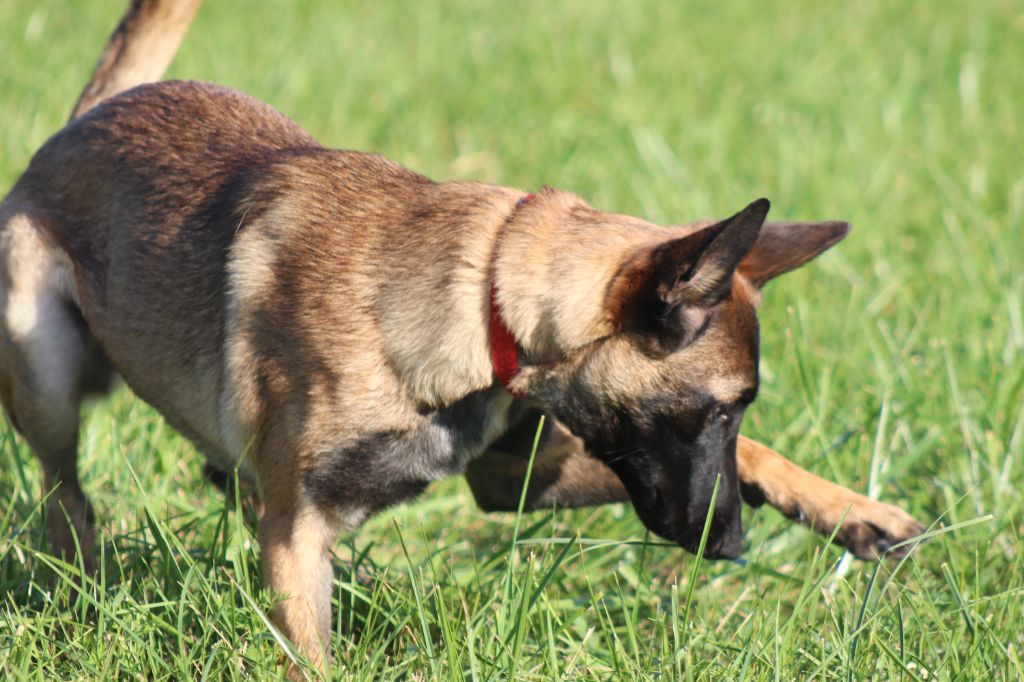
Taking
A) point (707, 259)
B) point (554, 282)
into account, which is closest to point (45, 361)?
point (554, 282)

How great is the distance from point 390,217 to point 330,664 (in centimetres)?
108

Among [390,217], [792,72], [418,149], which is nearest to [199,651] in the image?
[390,217]

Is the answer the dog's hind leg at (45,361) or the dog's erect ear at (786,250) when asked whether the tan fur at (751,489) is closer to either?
the dog's erect ear at (786,250)

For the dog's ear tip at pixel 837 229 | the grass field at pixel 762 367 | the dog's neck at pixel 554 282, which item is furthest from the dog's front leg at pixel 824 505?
the dog's neck at pixel 554 282

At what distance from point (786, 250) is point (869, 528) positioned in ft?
2.68

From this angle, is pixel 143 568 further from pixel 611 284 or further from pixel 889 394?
pixel 889 394

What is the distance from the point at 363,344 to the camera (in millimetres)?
2936

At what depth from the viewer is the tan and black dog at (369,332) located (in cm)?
290

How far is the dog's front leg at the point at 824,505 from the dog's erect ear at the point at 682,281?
680mm

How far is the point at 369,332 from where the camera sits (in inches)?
116

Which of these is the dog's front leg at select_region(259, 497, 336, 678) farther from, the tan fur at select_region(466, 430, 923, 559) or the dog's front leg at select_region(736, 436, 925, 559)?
the dog's front leg at select_region(736, 436, 925, 559)

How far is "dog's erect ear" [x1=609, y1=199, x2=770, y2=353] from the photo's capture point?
2.59m

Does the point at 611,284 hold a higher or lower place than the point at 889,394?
higher

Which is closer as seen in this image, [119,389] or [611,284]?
[611,284]
